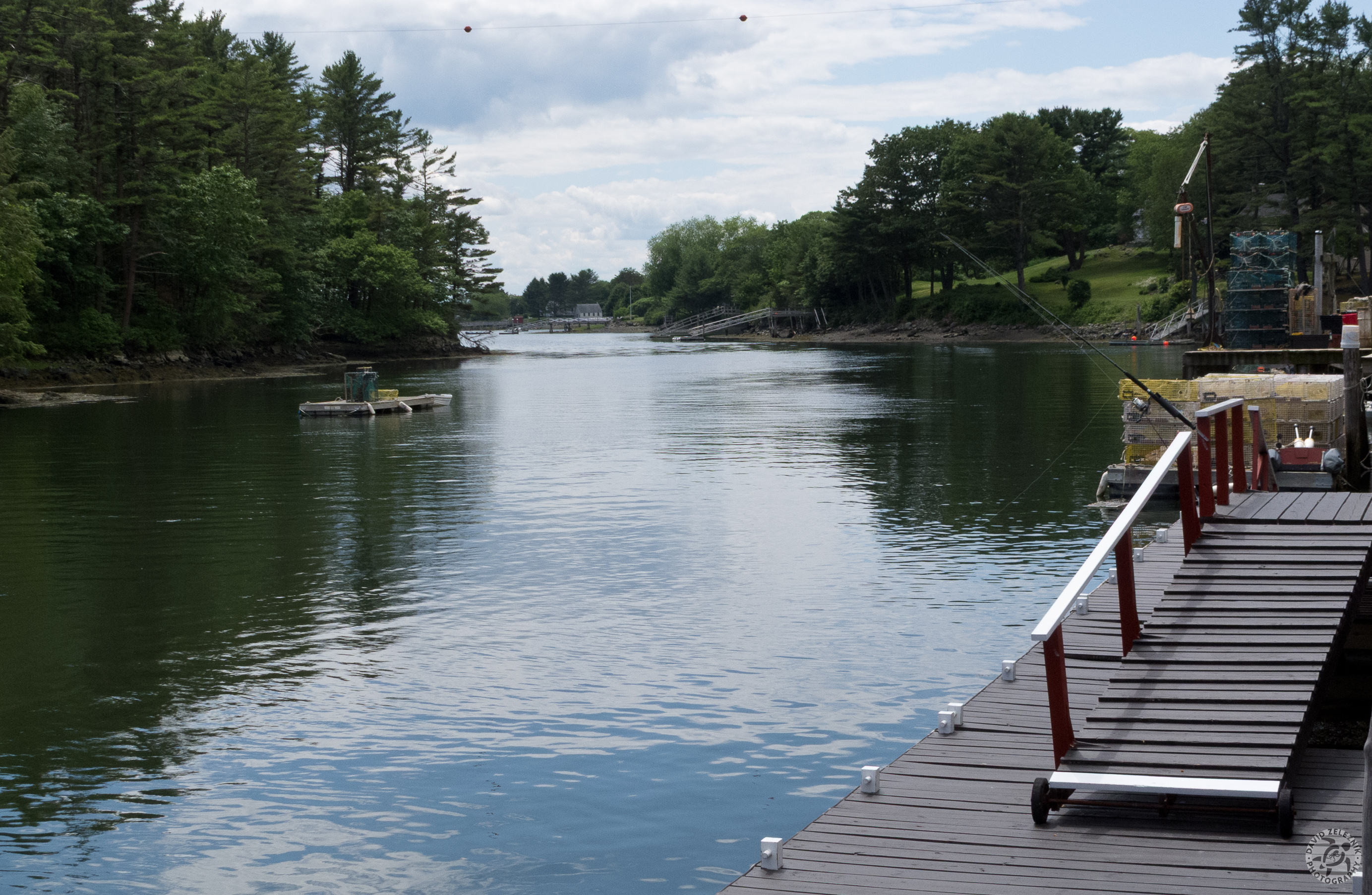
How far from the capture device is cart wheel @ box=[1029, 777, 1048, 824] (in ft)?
22.2

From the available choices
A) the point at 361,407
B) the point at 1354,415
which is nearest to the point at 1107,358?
the point at 1354,415

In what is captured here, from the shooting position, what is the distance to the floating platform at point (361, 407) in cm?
4622

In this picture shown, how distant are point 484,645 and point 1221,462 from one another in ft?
26.7

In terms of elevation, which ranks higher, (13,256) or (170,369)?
(13,256)

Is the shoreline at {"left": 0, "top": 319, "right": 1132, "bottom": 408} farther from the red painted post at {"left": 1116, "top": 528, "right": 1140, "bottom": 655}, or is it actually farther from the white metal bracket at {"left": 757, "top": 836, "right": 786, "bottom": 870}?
the white metal bracket at {"left": 757, "top": 836, "right": 786, "bottom": 870}

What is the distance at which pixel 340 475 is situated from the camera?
29953 millimetres

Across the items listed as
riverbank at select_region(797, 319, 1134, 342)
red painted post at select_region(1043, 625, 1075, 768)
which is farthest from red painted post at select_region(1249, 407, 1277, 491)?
riverbank at select_region(797, 319, 1134, 342)

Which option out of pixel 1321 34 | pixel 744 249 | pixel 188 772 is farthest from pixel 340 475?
pixel 744 249

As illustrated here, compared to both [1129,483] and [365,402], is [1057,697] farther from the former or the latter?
[365,402]

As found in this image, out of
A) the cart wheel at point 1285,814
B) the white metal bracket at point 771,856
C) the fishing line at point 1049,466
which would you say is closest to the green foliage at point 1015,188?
the fishing line at point 1049,466

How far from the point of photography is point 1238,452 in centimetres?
1146

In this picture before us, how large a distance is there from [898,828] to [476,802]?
4174 millimetres

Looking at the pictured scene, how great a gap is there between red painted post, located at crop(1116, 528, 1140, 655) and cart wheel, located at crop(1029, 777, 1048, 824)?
67.0 inches

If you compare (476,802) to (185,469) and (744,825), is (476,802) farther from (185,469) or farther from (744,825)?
(185,469)
